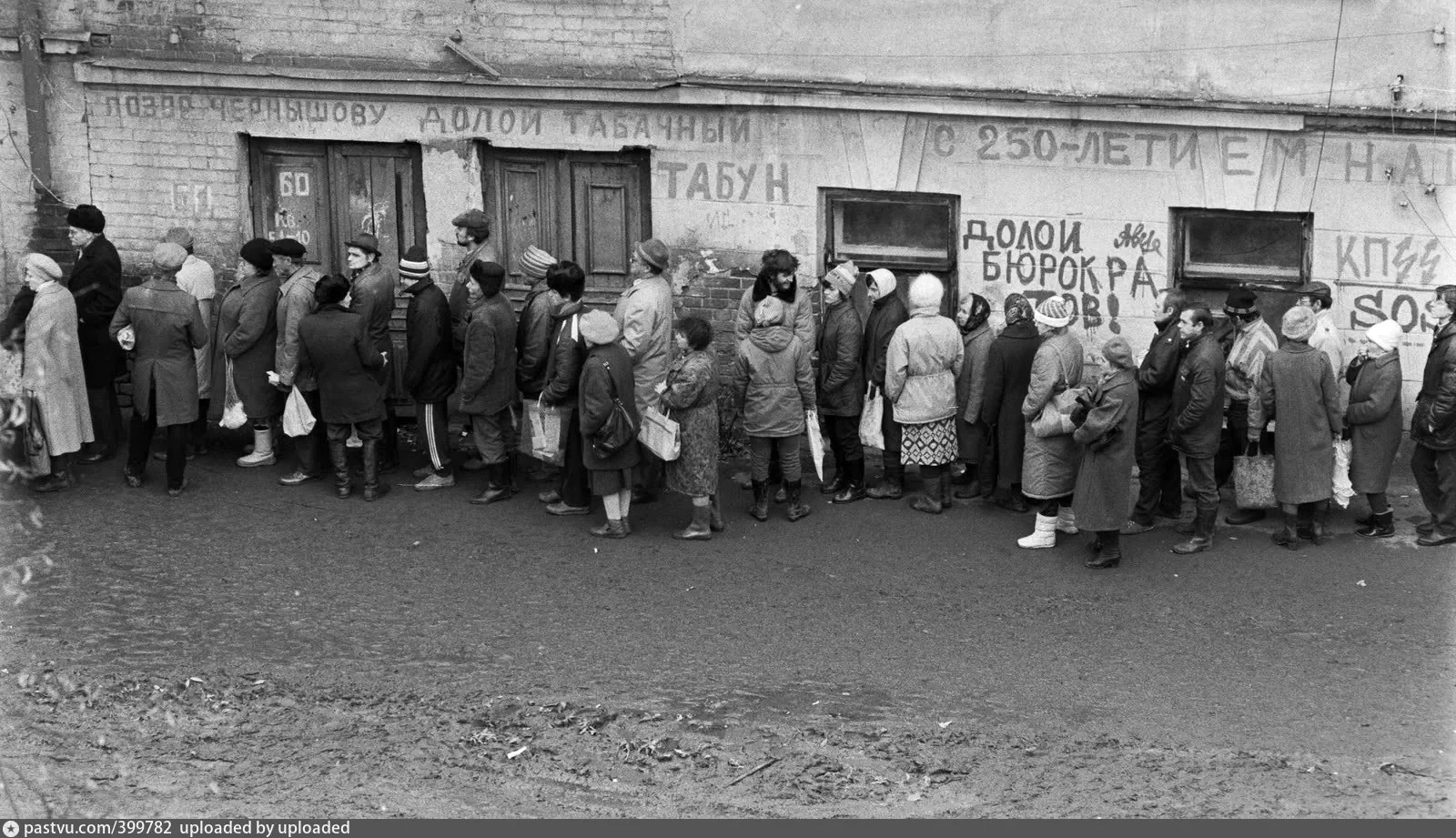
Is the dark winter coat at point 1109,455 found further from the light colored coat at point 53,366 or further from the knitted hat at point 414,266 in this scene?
the light colored coat at point 53,366

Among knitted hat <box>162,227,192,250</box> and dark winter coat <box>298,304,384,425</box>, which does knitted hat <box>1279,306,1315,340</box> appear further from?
knitted hat <box>162,227,192,250</box>

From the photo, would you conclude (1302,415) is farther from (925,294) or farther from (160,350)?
(160,350)

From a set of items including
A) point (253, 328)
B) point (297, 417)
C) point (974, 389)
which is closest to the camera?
point (974, 389)

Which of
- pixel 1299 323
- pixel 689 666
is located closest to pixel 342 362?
pixel 689 666

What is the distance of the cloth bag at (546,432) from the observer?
1145 cm

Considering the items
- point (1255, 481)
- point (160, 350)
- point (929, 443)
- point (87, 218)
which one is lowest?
point (1255, 481)

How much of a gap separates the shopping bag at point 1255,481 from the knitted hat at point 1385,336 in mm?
983

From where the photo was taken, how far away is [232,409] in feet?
39.6

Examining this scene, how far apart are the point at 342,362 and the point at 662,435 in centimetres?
237

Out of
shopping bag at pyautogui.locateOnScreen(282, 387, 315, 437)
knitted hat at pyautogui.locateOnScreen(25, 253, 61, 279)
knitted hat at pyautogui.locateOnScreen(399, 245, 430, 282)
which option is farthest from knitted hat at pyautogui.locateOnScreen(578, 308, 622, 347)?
knitted hat at pyautogui.locateOnScreen(25, 253, 61, 279)

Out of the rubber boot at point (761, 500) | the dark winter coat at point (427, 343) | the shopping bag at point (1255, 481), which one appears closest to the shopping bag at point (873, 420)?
the rubber boot at point (761, 500)

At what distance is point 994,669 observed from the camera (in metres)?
8.97

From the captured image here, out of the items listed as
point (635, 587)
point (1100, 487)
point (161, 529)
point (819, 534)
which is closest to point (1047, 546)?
point (1100, 487)

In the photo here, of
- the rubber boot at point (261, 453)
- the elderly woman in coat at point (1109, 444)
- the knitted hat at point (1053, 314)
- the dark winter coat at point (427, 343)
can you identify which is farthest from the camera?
the rubber boot at point (261, 453)
